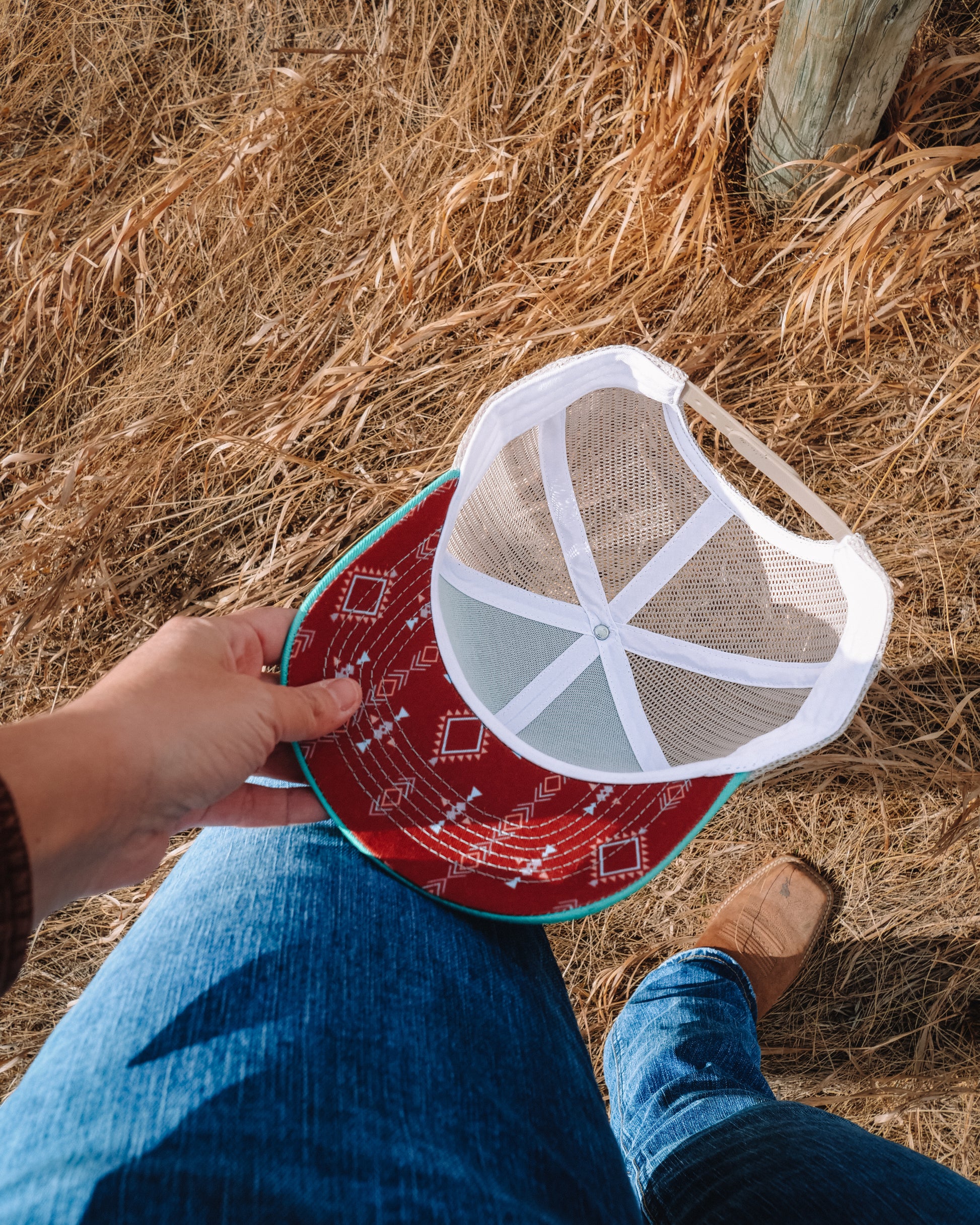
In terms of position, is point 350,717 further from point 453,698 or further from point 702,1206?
point 702,1206

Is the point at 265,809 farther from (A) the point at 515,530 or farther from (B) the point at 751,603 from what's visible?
(B) the point at 751,603

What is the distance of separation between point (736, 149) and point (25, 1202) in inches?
74.6

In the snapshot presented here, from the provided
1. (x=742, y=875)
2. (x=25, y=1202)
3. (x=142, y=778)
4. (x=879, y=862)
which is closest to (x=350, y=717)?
(x=142, y=778)

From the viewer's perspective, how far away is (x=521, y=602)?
4.21 ft

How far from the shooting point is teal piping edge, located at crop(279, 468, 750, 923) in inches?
39.4

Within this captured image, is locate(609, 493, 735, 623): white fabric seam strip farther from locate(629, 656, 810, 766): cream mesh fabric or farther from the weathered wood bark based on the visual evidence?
the weathered wood bark


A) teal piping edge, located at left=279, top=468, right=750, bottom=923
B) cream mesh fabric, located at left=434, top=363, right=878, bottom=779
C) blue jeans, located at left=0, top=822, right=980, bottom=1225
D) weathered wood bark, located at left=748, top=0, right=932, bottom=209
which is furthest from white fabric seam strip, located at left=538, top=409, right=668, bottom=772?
weathered wood bark, located at left=748, top=0, right=932, bottom=209

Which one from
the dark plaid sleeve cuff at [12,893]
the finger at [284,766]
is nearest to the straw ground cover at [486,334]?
the finger at [284,766]

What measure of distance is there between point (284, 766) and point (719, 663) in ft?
2.26

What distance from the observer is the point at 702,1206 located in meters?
0.94

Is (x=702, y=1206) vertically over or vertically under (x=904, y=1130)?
over

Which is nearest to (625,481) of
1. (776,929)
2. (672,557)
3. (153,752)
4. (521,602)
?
(672,557)

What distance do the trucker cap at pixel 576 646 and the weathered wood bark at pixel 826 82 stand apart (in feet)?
2.01

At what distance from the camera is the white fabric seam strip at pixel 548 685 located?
1.21 metres
